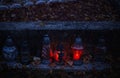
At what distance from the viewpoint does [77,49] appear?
5355mm

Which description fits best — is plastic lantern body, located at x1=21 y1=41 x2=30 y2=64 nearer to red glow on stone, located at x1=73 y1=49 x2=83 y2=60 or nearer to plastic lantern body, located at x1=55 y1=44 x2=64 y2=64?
plastic lantern body, located at x1=55 y1=44 x2=64 y2=64

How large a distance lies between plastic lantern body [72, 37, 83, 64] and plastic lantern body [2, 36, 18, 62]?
4.78 feet

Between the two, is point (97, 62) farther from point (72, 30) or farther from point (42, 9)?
point (42, 9)

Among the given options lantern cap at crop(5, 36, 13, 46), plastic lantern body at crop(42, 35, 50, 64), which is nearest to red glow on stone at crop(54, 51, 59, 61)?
plastic lantern body at crop(42, 35, 50, 64)

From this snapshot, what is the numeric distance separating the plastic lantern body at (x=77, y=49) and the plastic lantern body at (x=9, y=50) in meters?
1.46

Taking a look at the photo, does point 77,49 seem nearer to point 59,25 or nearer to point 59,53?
point 59,53

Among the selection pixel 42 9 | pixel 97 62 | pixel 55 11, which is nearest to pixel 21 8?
pixel 42 9

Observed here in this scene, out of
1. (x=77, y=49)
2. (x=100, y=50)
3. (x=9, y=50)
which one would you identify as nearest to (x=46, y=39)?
(x=77, y=49)

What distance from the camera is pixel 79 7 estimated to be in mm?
6992

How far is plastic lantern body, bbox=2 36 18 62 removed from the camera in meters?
5.31

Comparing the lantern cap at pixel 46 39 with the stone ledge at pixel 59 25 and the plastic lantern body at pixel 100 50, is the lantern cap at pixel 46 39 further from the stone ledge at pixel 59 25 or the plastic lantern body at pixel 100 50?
the plastic lantern body at pixel 100 50

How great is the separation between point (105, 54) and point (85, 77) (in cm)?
86

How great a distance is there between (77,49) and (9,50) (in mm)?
1633

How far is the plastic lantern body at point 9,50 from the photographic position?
5306 millimetres
